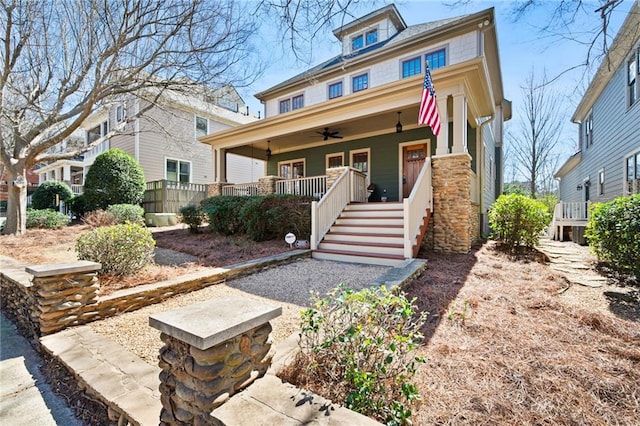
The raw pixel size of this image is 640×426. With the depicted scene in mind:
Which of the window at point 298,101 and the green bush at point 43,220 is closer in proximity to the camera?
the green bush at point 43,220

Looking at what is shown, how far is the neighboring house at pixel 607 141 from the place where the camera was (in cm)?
830

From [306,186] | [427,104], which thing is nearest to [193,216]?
[306,186]

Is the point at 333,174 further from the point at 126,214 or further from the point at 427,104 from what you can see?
the point at 126,214

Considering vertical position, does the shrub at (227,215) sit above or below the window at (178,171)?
below

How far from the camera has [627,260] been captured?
15.2 feet

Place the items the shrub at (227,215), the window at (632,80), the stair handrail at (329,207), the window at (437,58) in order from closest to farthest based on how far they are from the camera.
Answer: the stair handrail at (329,207), the window at (632,80), the shrub at (227,215), the window at (437,58)

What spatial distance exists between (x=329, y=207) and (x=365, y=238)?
1263mm

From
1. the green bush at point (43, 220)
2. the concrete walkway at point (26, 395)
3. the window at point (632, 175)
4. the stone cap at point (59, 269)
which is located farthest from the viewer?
the green bush at point (43, 220)

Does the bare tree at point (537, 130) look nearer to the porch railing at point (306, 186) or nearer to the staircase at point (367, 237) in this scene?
the porch railing at point (306, 186)

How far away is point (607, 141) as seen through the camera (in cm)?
1050

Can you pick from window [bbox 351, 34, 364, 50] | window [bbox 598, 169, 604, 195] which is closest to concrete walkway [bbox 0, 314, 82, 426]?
window [bbox 351, 34, 364, 50]

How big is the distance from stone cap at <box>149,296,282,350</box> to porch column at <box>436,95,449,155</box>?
647cm

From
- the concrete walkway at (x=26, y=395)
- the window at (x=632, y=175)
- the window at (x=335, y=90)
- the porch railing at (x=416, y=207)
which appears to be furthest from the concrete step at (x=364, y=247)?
the window at (x=335, y=90)

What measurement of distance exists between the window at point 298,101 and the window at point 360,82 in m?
2.51
